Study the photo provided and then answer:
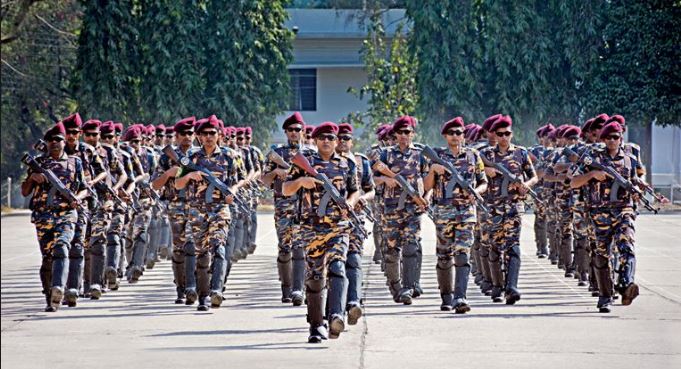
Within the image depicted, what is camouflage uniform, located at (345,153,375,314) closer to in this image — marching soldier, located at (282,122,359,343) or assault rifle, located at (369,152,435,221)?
marching soldier, located at (282,122,359,343)

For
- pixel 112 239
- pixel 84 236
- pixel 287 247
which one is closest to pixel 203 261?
pixel 84 236

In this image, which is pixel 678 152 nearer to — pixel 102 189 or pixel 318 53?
pixel 318 53

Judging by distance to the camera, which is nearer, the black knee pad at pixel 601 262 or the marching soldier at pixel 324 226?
the marching soldier at pixel 324 226

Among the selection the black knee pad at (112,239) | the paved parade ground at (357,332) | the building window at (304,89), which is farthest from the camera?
the building window at (304,89)

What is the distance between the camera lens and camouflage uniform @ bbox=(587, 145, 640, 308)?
55.0 feet

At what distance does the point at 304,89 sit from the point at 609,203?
133ft

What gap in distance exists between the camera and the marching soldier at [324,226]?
13867mm

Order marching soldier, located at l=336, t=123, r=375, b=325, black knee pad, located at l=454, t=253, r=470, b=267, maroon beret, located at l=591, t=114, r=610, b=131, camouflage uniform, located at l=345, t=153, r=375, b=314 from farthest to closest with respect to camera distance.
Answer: maroon beret, located at l=591, t=114, r=610, b=131
black knee pad, located at l=454, t=253, r=470, b=267
camouflage uniform, located at l=345, t=153, r=375, b=314
marching soldier, located at l=336, t=123, r=375, b=325

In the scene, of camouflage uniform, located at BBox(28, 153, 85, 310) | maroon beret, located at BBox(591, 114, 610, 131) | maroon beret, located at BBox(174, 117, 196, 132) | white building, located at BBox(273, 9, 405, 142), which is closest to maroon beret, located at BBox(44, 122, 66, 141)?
camouflage uniform, located at BBox(28, 153, 85, 310)

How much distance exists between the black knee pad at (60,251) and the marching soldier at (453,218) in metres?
3.67

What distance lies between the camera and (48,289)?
1708cm

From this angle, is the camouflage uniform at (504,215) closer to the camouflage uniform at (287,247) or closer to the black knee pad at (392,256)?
the black knee pad at (392,256)

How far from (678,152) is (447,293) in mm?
34888

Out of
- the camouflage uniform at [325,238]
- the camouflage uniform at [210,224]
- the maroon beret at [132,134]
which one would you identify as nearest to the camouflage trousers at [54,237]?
the camouflage uniform at [210,224]
